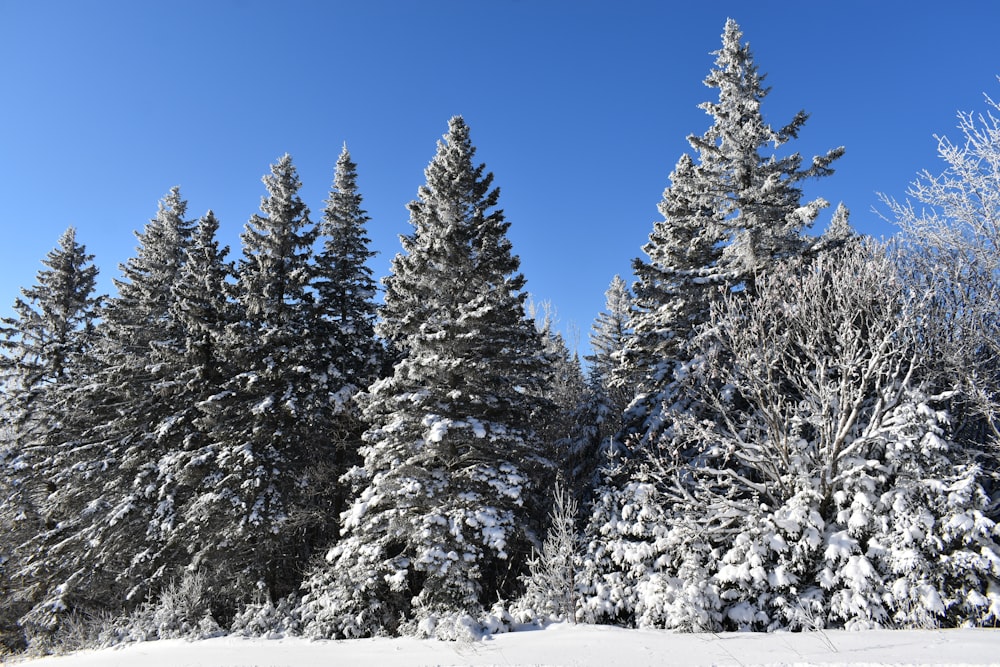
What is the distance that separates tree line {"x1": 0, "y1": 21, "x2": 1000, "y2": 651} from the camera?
11.2 metres

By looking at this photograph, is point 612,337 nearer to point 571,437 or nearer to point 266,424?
point 571,437

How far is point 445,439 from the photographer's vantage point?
14.0 meters

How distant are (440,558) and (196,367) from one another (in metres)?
11.6

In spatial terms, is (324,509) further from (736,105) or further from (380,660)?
(736,105)

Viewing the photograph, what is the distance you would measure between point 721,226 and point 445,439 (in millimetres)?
10934

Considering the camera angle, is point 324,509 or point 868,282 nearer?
point 868,282

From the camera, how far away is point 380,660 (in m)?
9.98

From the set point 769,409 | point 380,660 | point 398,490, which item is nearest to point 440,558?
point 398,490

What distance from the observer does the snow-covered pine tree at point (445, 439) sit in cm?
1291

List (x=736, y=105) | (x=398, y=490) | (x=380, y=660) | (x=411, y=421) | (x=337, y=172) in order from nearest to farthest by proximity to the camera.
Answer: (x=380, y=660), (x=398, y=490), (x=411, y=421), (x=736, y=105), (x=337, y=172)

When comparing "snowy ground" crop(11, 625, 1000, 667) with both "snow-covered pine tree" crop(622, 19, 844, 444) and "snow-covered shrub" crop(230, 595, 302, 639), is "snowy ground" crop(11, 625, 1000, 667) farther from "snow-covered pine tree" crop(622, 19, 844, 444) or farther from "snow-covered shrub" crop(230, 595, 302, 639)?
"snow-covered pine tree" crop(622, 19, 844, 444)

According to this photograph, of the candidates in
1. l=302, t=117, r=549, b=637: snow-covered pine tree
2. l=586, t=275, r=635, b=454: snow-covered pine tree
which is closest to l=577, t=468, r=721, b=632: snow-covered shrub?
l=302, t=117, r=549, b=637: snow-covered pine tree

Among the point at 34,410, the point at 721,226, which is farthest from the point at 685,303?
the point at 34,410

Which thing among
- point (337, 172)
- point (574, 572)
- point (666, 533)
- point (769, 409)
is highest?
point (337, 172)
